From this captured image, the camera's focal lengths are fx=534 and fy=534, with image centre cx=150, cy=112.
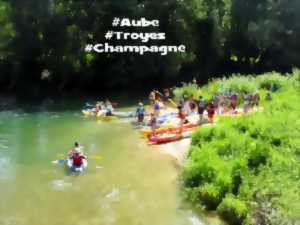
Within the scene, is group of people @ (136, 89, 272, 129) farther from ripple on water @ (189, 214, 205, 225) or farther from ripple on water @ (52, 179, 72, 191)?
ripple on water @ (189, 214, 205, 225)

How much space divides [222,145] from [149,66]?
21182mm

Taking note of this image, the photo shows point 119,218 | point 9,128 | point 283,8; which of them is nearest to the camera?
point 119,218

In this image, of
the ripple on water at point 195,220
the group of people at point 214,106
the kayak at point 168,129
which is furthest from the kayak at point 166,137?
the ripple on water at point 195,220

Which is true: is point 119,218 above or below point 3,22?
below

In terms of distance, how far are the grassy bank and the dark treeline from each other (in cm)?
1793

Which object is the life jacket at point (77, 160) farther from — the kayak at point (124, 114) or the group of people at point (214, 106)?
the kayak at point (124, 114)

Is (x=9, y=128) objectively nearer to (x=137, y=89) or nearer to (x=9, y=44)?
(x=9, y=44)

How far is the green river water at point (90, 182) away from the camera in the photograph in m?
16.4

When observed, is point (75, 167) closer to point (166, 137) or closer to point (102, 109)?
point (166, 137)

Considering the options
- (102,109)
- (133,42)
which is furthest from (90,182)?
(133,42)

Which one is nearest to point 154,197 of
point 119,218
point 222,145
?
point 119,218

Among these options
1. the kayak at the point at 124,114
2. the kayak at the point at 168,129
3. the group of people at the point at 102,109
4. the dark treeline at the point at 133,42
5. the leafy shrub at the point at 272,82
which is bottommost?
the kayak at the point at 168,129

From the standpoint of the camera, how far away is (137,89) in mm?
40781

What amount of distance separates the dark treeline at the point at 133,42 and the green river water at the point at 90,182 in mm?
10642
